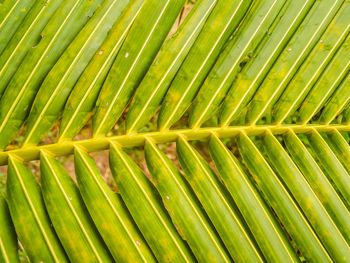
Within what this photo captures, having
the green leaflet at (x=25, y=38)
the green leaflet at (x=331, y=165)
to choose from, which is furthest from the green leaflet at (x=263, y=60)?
the green leaflet at (x=25, y=38)

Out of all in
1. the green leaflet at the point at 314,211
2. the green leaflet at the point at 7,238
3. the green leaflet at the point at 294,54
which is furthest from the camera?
the green leaflet at the point at 294,54

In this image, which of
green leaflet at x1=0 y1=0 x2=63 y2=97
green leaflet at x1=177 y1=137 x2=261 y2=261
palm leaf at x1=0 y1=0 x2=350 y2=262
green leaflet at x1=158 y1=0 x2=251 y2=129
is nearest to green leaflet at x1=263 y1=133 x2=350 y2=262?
palm leaf at x1=0 y1=0 x2=350 y2=262

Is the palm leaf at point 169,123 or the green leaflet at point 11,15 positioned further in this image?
the green leaflet at point 11,15

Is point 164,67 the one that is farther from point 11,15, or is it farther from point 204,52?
point 11,15

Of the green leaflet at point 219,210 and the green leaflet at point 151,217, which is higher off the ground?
the green leaflet at point 219,210

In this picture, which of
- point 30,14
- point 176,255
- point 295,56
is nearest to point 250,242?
point 176,255

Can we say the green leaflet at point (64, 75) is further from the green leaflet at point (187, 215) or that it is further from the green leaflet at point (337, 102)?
the green leaflet at point (337, 102)

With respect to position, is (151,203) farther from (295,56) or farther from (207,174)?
(295,56)
